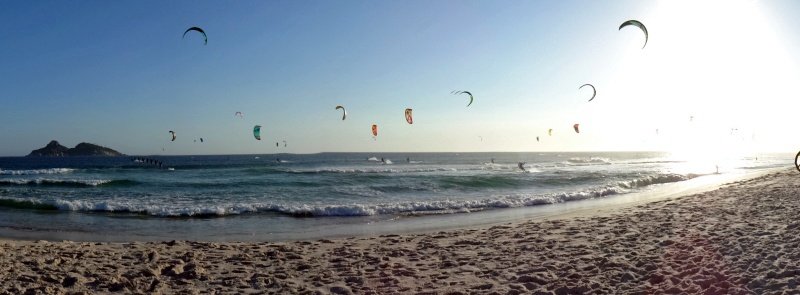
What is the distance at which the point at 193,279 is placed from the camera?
5.91m

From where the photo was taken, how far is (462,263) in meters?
6.43

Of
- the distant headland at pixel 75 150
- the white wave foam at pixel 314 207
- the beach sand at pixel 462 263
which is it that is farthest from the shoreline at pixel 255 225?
the distant headland at pixel 75 150

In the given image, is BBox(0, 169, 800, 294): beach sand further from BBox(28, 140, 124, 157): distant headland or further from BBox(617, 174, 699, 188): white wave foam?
BBox(28, 140, 124, 157): distant headland

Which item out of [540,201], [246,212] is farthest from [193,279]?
[540,201]

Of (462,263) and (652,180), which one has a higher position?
(652,180)

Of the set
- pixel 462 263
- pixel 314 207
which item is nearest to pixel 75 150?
pixel 314 207

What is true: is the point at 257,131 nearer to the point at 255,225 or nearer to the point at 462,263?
the point at 255,225

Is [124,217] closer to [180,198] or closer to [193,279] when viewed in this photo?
[180,198]

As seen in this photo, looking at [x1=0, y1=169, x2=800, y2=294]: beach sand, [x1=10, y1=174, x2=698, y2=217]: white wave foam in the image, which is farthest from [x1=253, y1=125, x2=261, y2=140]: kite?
[x1=0, y1=169, x2=800, y2=294]: beach sand

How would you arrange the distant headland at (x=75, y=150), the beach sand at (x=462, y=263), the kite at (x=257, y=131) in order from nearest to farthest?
the beach sand at (x=462, y=263)
the kite at (x=257, y=131)
the distant headland at (x=75, y=150)

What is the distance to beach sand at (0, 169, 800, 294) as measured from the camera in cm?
525

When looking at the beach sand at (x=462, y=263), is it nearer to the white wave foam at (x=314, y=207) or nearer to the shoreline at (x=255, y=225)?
the shoreline at (x=255, y=225)

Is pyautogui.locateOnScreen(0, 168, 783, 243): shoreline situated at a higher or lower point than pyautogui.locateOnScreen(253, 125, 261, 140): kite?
lower

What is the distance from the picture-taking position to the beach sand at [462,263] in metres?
5.25
